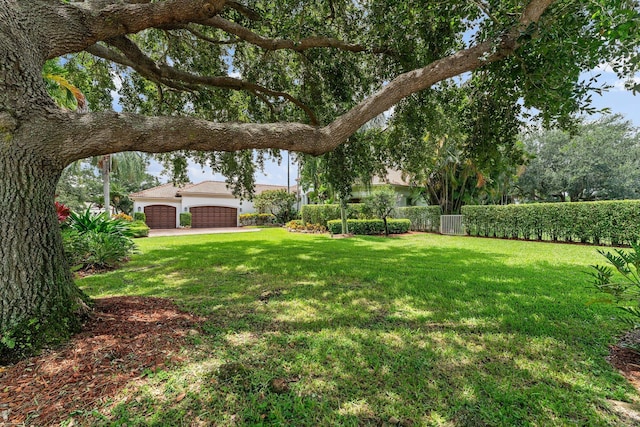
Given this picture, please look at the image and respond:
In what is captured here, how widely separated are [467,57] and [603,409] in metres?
4.12

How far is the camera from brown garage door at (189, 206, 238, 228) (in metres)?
27.4

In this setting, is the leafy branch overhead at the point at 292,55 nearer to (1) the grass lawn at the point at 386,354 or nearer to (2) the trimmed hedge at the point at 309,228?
(1) the grass lawn at the point at 386,354

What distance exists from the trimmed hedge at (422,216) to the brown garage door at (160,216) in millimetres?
21112

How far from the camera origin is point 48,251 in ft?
9.02

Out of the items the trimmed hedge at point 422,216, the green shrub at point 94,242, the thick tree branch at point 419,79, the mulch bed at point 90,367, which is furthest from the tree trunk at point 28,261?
the trimmed hedge at point 422,216

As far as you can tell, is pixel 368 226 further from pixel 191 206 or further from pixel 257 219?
pixel 191 206

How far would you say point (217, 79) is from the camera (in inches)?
246

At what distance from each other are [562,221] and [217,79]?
1442 cm

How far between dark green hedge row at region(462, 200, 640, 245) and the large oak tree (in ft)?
26.0

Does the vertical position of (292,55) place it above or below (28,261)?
above

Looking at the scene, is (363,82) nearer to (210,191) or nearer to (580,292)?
(580,292)

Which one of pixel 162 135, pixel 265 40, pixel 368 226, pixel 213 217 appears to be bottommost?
pixel 368 226

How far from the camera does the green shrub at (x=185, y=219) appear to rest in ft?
Answer: 86.4

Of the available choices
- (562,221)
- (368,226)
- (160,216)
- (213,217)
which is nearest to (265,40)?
(368,226)
